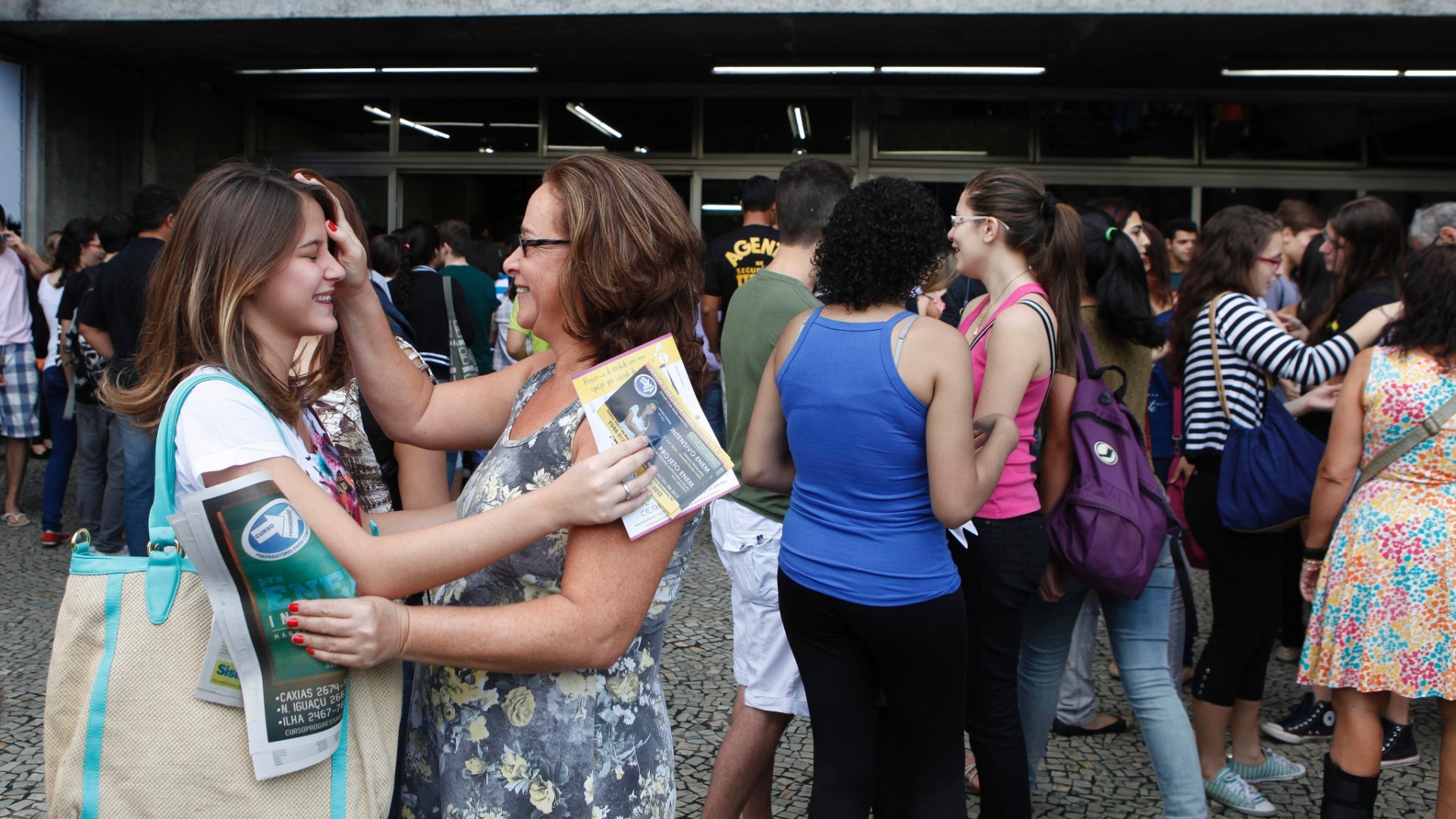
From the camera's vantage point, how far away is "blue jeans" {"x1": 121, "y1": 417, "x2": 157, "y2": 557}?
208 inches

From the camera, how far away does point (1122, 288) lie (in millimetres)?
3301

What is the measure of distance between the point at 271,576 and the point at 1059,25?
8717 millimetres

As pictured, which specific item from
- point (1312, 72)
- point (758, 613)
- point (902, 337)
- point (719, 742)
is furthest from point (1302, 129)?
point (902, 337)

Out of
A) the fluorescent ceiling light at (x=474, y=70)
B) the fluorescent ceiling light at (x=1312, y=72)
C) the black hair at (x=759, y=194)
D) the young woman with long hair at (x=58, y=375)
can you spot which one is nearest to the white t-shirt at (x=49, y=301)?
the young woman with long hair at (x=58, y=375)

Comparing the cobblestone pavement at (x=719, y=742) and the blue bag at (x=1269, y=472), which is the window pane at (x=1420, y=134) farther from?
the blue bag at (x=1269, y=472)

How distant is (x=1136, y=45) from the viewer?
30.4 ft

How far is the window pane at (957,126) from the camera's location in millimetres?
10984

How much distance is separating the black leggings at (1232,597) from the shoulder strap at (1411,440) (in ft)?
1.67

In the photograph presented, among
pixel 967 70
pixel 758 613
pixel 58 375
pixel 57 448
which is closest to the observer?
pixel 758 613

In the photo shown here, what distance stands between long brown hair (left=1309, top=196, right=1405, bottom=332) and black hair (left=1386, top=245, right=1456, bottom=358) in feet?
3.85

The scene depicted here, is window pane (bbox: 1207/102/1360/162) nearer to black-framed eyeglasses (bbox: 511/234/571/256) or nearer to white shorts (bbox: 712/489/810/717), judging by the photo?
white shorts (bbox: 712/489/810/717)

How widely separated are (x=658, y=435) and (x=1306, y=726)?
3611mm

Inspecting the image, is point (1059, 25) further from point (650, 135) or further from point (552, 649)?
point (552, 649)

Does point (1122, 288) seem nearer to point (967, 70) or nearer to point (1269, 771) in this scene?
point (1269, 771)
